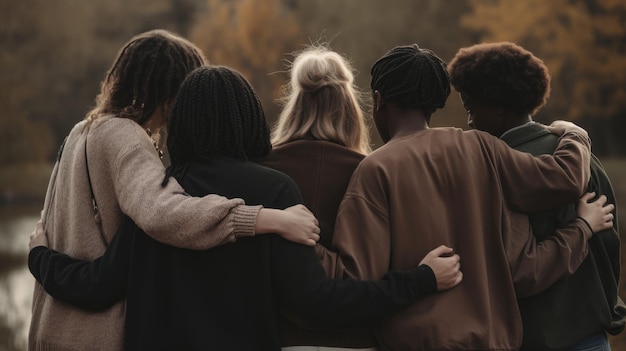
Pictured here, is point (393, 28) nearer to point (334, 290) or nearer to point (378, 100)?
point (378, 100)

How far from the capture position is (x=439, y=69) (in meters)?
2.60

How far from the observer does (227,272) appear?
92.7 inches

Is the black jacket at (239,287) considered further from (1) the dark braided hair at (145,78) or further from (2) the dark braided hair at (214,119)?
(1) the dark braided hair at (145,78)

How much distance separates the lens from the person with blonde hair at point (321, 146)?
99.1 inches

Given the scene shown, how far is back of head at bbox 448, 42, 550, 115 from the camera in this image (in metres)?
2.81

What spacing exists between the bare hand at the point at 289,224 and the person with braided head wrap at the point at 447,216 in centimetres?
14

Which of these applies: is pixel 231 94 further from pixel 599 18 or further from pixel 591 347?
pixel 599 18

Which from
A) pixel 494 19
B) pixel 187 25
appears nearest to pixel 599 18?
pixel 494 19

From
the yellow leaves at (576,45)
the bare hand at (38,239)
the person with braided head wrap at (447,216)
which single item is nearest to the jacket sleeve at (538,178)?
the person with braided head wrap at (447,216)

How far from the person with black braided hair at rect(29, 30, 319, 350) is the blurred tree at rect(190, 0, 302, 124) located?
21674 millimetres

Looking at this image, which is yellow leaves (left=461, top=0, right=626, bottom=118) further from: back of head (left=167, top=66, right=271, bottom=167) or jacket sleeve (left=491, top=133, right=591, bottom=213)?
back of head (left=167, top=66, right=271, bottom=167)

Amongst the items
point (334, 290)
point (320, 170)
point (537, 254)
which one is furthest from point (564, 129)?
point (334, 290)

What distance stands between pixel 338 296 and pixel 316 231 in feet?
0.64

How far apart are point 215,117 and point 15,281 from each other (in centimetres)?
1000
